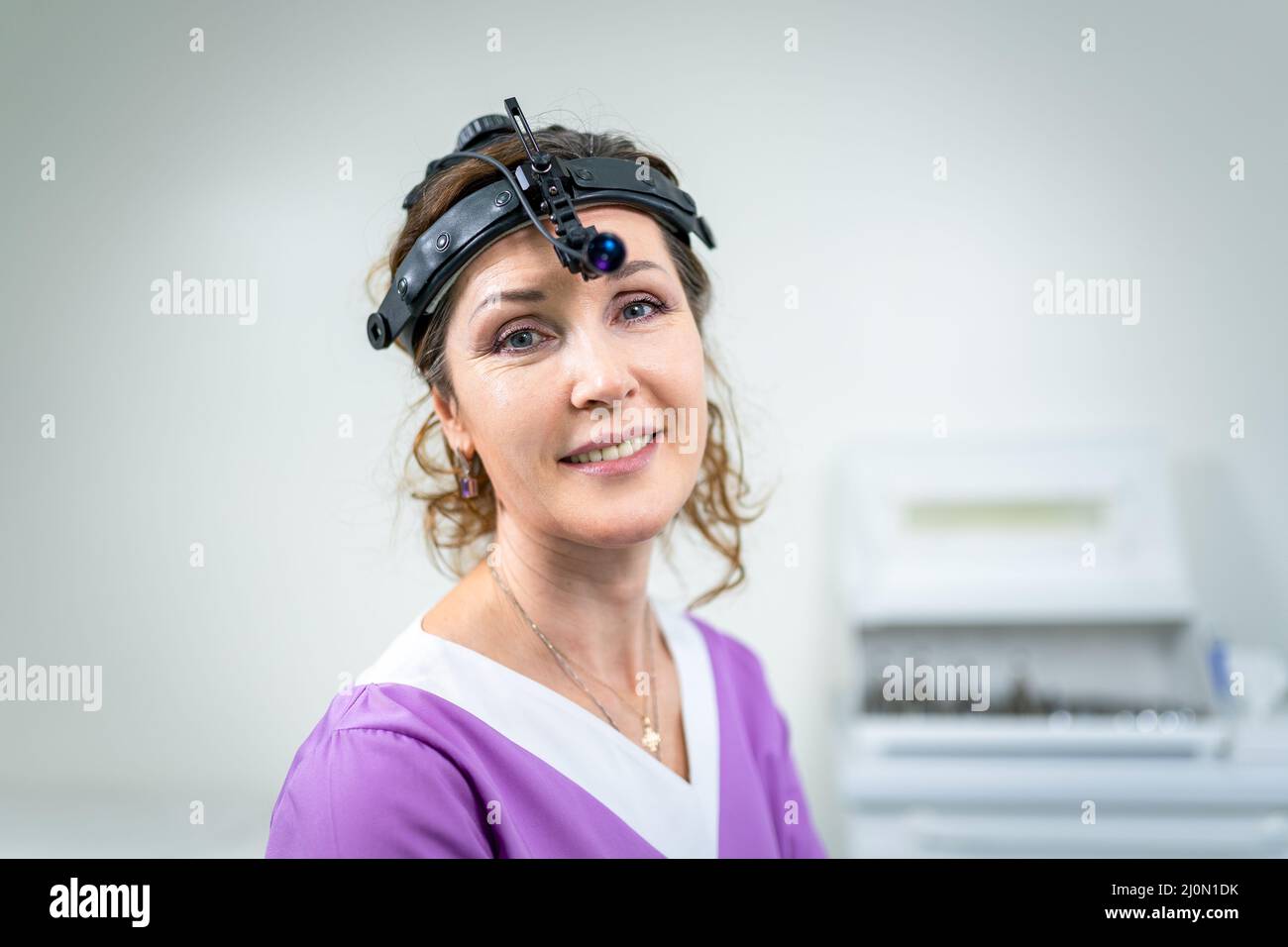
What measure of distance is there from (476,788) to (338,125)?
2.22 ft

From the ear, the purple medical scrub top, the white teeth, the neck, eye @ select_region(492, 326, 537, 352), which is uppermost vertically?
eye @ select_region(492, 326, 537, 352)

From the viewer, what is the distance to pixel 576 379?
2.31 ft

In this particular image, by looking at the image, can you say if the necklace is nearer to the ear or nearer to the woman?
the woman

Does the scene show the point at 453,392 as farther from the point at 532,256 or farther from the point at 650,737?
the point at 650,737

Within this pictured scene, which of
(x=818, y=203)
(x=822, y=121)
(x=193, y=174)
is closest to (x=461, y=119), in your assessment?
(x=193, y=174)

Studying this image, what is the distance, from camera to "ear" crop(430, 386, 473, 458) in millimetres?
786

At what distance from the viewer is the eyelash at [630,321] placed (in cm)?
72

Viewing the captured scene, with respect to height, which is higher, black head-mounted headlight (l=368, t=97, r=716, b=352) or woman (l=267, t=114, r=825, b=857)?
black head-mounted headlight (l=368, t=97, r=716, b=352)

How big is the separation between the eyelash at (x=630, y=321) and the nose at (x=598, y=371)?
0.03 m

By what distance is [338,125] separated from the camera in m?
1.00

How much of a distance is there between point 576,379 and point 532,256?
9 centimetres

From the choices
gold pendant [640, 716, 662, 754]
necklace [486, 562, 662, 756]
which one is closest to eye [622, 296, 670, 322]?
Answer: necklace [486, 562, 662, 756]

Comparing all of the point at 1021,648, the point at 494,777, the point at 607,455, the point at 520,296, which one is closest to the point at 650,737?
the point at 494,777

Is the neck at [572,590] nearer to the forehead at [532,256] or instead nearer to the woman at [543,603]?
the woman at [543,603]
